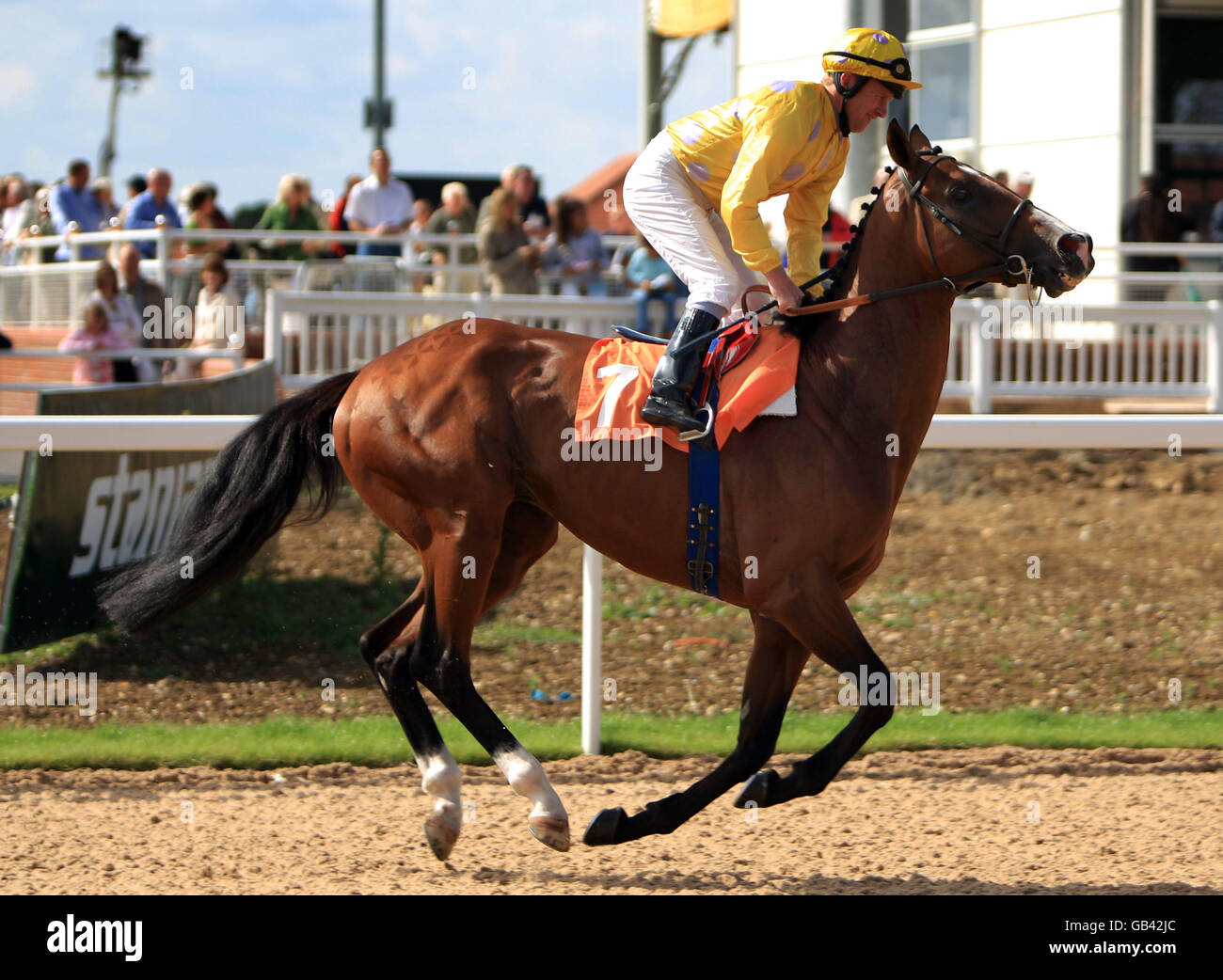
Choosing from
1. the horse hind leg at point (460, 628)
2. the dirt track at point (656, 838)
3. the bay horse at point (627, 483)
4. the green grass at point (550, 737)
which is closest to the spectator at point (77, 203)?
the green grass at point (550, 737)

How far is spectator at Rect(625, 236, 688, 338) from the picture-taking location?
908 centimetres

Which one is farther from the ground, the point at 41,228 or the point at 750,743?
the point at 41,228

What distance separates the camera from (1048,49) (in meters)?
11.7

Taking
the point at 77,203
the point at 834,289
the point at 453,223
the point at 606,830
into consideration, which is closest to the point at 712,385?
the point at 834,289

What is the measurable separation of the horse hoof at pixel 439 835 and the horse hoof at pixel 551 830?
0.23m

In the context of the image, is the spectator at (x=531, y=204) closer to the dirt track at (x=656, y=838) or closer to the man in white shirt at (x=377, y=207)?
the man in white shirt at (x=377, y=207)

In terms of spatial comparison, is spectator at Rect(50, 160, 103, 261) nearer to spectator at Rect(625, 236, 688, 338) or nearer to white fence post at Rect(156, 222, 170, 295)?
white fence post at Rect(156, 222, 170, 295)

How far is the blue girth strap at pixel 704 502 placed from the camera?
4035 mm

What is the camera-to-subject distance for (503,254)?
9.84 metres

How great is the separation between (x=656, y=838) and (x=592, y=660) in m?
0.94

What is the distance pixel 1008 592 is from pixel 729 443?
3400 millimetres

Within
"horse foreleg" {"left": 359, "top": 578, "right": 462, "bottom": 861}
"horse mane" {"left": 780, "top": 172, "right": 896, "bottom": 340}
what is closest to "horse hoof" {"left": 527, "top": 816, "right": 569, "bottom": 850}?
"horse foreleg" {"left": 359, "top": 578, "right": 462, "bottom": 861}

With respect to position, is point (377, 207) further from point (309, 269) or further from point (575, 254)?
point (575, 254)

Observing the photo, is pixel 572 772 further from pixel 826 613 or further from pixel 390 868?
pixel 826 613
